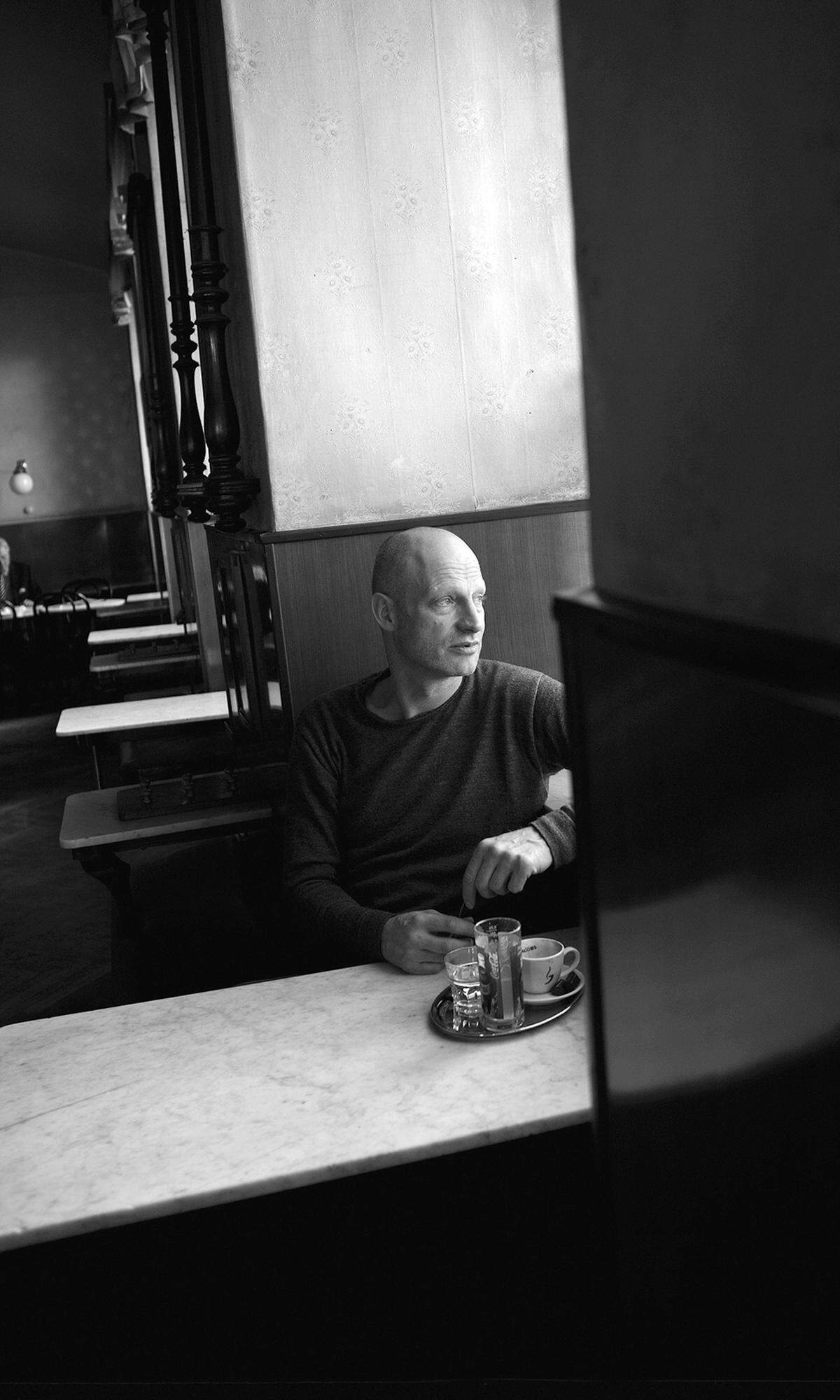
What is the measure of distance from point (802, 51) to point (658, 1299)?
39.6 inches

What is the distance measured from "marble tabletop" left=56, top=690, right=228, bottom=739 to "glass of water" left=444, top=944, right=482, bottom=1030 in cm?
258

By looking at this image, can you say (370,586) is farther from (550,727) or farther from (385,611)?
(550,727)

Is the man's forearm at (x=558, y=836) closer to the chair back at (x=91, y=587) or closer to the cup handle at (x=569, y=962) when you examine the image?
the cup handle at (x=569, y=962)

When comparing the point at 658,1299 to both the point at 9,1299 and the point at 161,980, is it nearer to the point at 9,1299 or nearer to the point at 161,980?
the point at 9,1299

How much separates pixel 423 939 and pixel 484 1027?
24 centimetres

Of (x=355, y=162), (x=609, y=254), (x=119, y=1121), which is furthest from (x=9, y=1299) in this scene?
(x=355, y=162)

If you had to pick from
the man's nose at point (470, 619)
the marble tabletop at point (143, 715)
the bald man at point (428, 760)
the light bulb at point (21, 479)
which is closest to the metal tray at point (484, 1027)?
the bald man at point (428, 760)

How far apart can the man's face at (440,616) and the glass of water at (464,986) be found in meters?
0.74

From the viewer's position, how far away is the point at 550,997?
4.98 ft

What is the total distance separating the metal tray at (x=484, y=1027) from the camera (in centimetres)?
144

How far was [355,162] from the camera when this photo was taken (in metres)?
2.55

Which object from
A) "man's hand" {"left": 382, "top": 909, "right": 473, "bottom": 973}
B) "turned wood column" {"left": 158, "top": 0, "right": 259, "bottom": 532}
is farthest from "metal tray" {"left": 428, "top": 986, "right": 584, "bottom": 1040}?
"turned wood column" {"left": 158, "top": 0, "right": 259, "bottom": 532}

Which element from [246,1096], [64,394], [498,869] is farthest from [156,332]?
[64,394]

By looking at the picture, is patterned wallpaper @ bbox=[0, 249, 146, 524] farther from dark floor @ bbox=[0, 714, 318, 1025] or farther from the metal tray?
the metal tray
